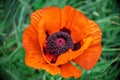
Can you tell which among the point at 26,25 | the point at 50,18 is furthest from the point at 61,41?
the point at 26,25

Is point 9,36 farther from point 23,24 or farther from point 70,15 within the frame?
point 70,15

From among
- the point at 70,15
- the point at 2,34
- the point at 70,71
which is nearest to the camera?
the point at 70,71

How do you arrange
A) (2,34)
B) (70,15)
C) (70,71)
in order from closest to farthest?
(70,71), (70,15), (2,34)

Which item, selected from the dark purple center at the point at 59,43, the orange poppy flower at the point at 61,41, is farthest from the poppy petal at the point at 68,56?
the dark purple center at the point at 59,43

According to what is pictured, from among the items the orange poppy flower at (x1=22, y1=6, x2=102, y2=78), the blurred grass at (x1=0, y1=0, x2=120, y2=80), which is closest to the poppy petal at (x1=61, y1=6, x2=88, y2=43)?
the orange poppy flower at (x1=22, y1=6, x2=102, y2=78)

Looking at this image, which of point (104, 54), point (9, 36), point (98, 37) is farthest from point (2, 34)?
point (98, 37)

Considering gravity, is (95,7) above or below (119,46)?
above

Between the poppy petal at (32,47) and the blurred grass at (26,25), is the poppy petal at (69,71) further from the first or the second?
the blurred grass at (26,25)

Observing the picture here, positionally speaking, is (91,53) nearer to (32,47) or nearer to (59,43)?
(59,43)
